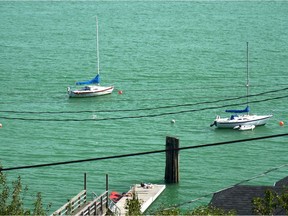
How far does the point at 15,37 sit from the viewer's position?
108m

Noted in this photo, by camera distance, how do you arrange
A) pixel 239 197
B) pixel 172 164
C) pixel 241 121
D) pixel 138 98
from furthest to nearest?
pixel 138 98 → pixel 241 121 → pixel 172 164 → pixel 239 197

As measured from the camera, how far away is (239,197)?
32656mm

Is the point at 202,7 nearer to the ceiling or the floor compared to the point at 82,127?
nearer to the ceiling

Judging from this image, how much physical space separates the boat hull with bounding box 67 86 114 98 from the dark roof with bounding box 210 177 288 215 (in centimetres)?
3753

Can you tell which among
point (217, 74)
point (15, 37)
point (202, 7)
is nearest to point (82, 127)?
point (217, 74)

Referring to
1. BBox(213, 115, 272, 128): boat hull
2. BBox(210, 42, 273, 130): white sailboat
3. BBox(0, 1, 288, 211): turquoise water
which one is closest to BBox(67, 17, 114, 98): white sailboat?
BBox(0, 1, 288, 211): turquoise water

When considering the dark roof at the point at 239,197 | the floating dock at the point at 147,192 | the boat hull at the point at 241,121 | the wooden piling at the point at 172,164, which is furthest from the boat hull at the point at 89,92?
the dark roof at the point at 239,197

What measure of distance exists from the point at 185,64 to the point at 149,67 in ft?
11.4

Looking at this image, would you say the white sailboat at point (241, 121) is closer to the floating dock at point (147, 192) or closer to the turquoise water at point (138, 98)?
the turquoise water at point (138, 98)

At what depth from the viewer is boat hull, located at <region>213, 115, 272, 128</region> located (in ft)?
196

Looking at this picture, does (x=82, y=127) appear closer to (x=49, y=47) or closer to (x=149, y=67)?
(x=149, y=67)

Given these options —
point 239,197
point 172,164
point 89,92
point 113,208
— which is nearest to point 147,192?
point 172,164

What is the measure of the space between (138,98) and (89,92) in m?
3.46

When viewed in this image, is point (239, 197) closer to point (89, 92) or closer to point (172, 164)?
point (172, 164)
